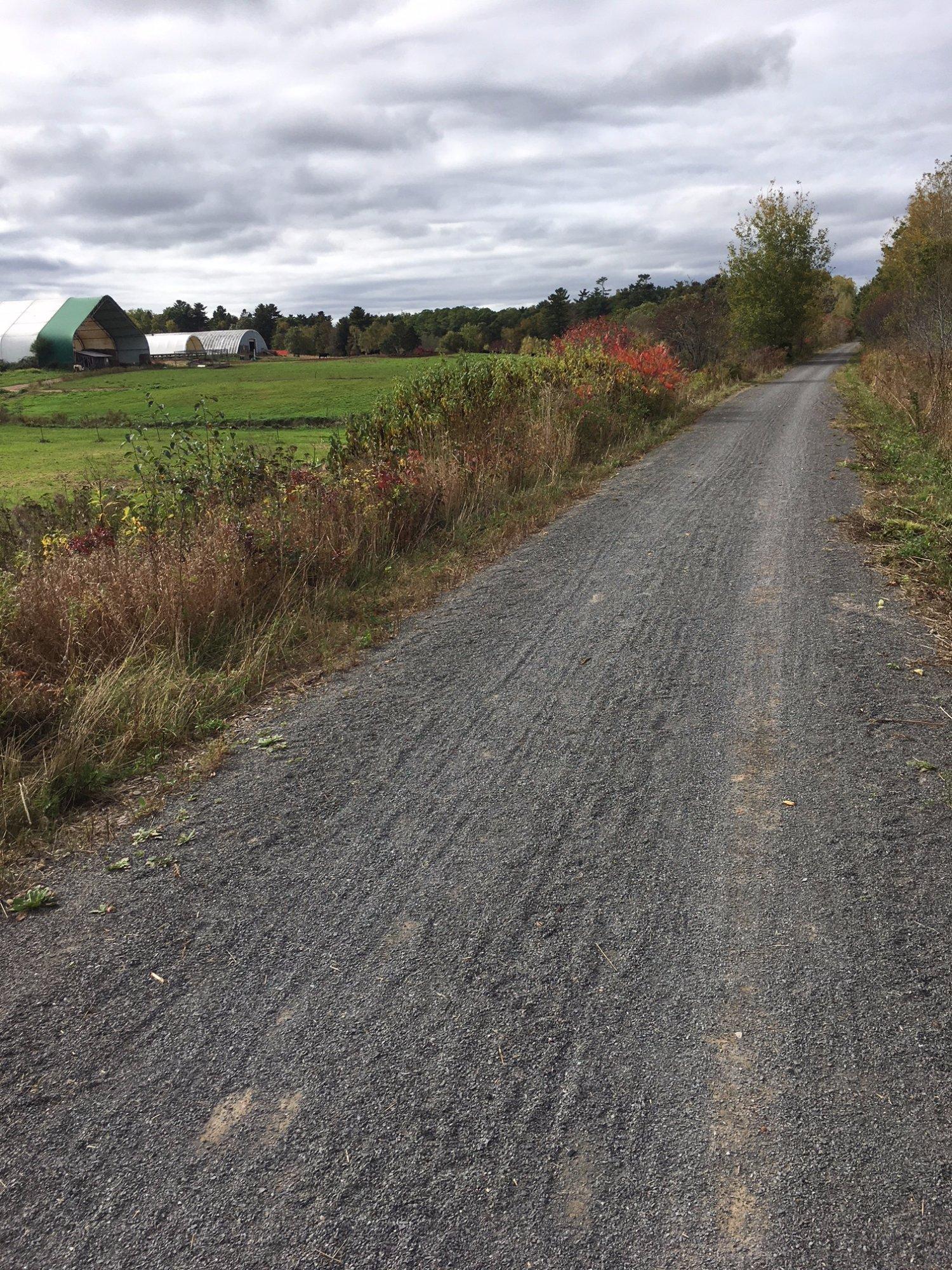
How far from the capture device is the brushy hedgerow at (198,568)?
4043mm

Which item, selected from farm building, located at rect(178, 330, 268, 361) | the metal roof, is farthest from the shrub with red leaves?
the metal roof

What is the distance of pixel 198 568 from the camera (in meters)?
5.41

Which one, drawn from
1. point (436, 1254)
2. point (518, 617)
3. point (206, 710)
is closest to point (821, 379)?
point (518, 617)

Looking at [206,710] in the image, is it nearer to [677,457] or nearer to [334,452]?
[334,452]

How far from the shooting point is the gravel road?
184 centimetres

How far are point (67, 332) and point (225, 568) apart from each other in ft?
216

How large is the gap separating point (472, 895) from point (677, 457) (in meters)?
10.6

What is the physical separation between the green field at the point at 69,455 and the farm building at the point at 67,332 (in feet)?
131

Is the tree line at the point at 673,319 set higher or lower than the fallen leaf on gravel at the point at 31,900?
higher

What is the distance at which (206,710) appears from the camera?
4.44m

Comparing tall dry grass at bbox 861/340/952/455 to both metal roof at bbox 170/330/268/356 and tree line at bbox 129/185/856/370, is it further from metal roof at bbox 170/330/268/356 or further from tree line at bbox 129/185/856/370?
metal roof at bbox 170/330/268/356

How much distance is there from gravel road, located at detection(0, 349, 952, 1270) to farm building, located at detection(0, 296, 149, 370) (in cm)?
6716

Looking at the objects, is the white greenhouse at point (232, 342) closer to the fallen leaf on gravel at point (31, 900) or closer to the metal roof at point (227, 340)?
the metal roof at point (227, 340)

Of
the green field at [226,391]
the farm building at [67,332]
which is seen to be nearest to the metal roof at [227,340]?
the farm building at [67,332]
